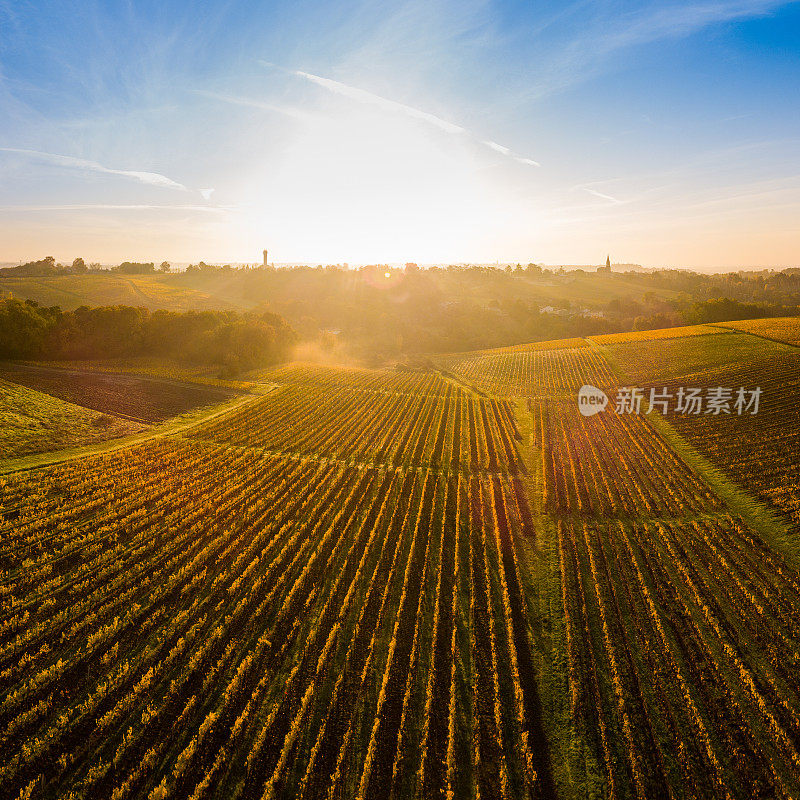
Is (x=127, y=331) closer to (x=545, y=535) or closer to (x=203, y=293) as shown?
(x=545, y=535)

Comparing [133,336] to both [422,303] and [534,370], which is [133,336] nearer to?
[534,370]

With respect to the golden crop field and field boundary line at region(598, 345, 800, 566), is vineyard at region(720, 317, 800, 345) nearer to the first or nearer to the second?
the golden crop field

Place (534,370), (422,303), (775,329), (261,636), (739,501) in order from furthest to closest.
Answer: (422,303)
(534,370)
(775,329)
(739,501)
(261,636)

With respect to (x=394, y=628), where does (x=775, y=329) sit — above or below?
above

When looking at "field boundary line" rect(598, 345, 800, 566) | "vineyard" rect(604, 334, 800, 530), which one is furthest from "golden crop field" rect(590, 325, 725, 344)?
"field boundary line" rect(598, 345, 800, 566)

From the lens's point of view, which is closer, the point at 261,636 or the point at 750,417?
the point at 261,636

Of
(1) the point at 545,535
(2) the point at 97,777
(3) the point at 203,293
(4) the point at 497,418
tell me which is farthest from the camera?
(3) the point at 203,293

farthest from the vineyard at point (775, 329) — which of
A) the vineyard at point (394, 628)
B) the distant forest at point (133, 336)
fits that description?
the distant forest at point (133, 336)

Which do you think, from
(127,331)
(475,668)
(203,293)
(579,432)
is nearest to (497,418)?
(579,432)

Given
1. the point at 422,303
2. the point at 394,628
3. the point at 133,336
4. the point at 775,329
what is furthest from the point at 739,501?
the point at 422,303
